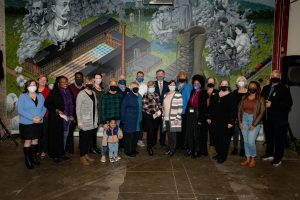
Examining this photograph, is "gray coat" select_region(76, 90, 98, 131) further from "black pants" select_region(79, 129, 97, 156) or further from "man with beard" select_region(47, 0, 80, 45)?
"man with beard" select_region(47, 0, 80, 45)

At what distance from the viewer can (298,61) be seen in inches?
281

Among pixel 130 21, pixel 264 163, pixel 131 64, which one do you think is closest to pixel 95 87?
pixel 131 64

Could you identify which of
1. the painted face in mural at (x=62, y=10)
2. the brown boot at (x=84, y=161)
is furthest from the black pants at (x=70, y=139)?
the painted face in mural at (x=62, y=10)

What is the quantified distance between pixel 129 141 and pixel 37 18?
4.73 m

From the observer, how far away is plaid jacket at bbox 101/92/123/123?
239 inches

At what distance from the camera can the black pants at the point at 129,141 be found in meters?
6.49

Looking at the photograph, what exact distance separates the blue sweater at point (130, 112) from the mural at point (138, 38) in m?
2.39

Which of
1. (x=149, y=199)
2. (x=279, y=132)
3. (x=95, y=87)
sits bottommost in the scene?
(x=149, y=199)

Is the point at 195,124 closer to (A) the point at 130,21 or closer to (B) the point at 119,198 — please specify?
(B) the point at 119,198

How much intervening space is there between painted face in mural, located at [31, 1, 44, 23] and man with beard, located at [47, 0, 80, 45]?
327mm

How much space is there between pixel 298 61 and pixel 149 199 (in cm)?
517

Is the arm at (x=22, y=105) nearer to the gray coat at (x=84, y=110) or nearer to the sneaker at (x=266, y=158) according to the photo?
the gray coat at (x=84, y=110)

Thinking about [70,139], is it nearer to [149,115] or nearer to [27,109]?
[27,109]

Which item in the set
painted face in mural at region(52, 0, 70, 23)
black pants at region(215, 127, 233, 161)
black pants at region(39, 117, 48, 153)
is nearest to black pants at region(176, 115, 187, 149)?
black pants at region(215, 127, 233, 161)
